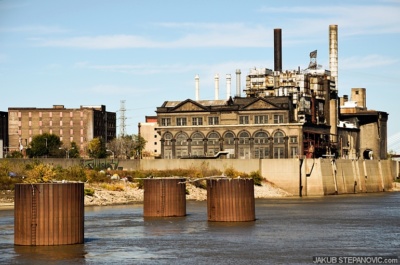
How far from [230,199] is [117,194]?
4598cm

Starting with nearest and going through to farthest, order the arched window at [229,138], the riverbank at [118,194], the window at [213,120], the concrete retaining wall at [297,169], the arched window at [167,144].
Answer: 1. the riverbank at [118,194]
2. the concrete retaining wall at [297,169]
3. the arched window at [229,138]
4. the window at [213,120]
5. the arched window at [167,144]

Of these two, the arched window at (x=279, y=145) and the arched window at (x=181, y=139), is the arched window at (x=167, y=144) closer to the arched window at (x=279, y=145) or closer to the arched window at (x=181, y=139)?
the arched window at (x=181, y=139)

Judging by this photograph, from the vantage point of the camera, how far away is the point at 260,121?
562 ft

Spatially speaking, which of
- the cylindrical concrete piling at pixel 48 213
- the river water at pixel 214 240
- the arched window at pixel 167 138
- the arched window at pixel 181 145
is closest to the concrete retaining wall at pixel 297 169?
the arched window at pixel 181 145

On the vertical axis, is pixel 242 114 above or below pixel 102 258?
above

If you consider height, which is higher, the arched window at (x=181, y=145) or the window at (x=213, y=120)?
the window at (x=213, y=120)

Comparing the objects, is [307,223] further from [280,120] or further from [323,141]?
[323,141]

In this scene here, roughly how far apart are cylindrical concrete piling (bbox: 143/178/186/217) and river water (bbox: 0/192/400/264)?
1260mm

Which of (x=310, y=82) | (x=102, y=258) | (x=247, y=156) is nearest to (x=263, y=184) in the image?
(x=247, y=156)

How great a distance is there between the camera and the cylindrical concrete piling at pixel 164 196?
255ft

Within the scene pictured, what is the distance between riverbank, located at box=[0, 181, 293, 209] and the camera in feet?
338

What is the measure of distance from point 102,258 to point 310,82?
143455mm

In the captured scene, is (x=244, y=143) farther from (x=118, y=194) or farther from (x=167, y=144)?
(x=118, y=194)

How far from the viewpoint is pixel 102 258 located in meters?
50.3
